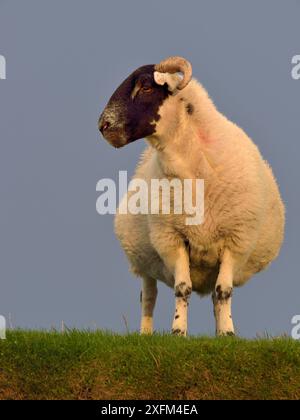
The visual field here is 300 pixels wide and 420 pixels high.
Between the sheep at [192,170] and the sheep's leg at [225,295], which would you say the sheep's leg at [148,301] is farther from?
the sheep's leg at [225,295]

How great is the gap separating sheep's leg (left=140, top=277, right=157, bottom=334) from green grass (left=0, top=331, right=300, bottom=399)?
4.76 m

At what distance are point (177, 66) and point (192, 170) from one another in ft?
4.48

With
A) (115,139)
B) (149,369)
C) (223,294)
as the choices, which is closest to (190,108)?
(115,139)

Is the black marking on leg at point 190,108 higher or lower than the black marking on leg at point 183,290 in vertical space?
higher

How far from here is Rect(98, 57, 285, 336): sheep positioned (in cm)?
1411

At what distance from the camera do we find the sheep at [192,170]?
14.1 metres

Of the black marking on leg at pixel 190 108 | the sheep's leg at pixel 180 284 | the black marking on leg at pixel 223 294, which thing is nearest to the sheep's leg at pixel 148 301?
the sheep's leg at pixel 180 284

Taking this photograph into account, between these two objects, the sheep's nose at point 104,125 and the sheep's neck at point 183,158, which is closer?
the sheep's nose at point 104,125

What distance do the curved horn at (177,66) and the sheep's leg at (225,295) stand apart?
2368 mm

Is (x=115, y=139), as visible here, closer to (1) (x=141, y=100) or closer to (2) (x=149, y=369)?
(1) (x=141, y=100)

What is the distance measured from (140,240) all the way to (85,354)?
447 centimetres

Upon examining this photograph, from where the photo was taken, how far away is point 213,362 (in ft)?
37.9
